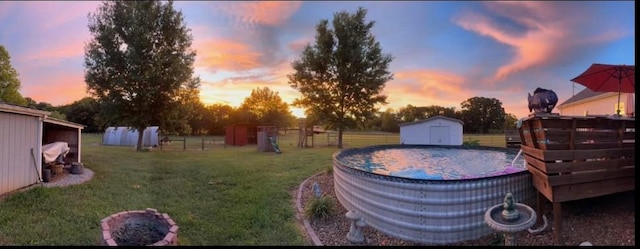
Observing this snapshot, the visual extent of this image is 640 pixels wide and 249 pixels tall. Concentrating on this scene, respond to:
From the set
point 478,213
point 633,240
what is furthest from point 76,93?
point 633,240

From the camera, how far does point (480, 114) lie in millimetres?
20484

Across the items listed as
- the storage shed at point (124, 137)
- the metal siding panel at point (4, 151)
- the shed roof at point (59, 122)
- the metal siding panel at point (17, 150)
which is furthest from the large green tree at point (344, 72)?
the metal siding panel at point (4, 151)

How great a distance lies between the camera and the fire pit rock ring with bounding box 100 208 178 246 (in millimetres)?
3342

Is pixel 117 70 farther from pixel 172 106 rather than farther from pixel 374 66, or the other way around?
pixel 374 66

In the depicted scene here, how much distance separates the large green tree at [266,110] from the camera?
3391cm

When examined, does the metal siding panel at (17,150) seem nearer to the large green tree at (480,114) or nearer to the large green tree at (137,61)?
the large green tree at (137,61)

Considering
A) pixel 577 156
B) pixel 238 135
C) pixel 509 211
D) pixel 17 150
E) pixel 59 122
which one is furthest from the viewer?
pixel 238 135

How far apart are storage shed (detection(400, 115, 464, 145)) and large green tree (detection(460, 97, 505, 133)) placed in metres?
3.60

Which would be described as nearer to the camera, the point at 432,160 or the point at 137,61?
the point at 432,160

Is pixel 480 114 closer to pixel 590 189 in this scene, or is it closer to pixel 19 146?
pixel 590 189

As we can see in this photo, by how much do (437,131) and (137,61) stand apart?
48.7ft

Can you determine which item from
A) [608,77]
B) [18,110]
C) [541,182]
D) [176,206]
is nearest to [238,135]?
[18,110]

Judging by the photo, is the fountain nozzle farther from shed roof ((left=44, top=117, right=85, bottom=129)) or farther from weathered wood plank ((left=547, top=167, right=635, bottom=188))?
shed roof ((left=44, top=117, right=85, bottom=129))

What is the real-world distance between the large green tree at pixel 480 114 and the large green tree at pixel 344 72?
5.15 metres
